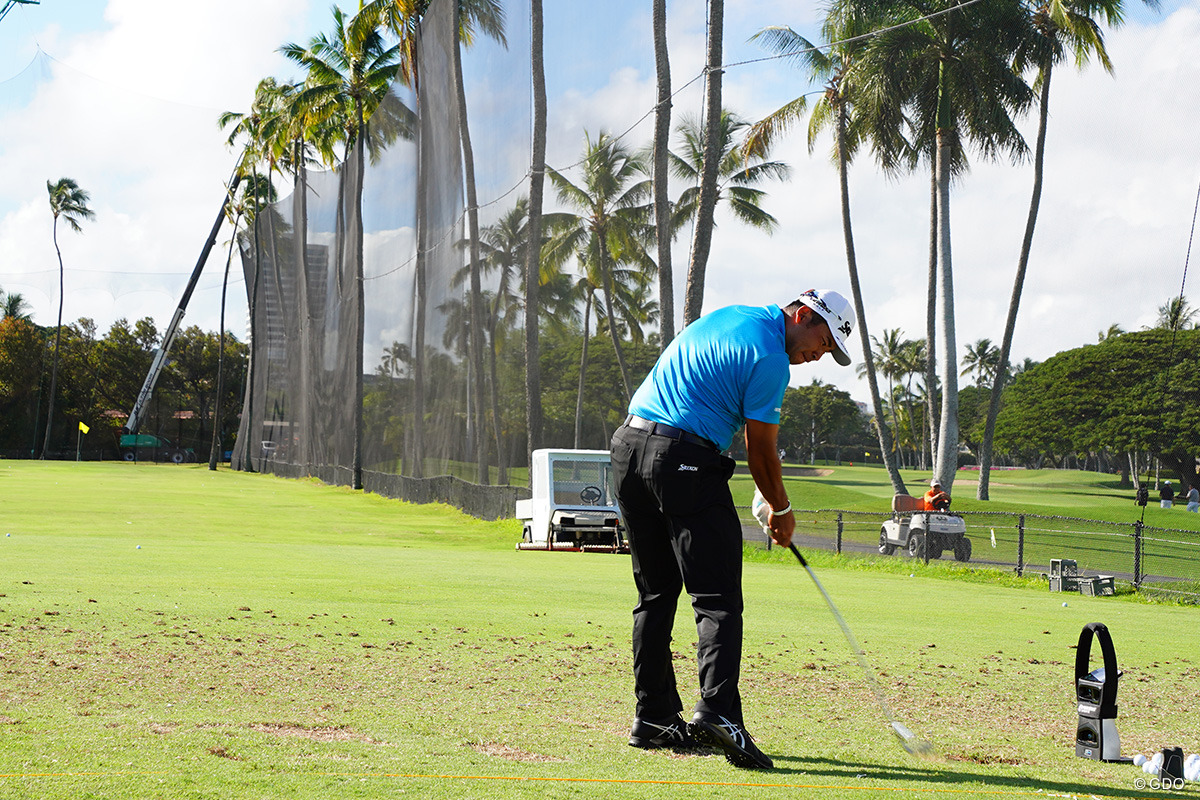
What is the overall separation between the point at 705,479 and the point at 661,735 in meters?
1.03

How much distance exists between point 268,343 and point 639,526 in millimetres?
62166

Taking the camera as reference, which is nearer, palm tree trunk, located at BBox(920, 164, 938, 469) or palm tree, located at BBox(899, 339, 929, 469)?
palm tree trunk, located at BBox(920, 164, 938, 469)

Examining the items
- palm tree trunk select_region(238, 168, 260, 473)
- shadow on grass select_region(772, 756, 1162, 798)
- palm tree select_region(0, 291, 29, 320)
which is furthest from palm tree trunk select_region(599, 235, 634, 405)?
palm tree select_region(0, 291, 29, 320)

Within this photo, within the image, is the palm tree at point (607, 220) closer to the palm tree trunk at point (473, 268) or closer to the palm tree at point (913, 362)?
the palm tree trunk at point (473, 268)

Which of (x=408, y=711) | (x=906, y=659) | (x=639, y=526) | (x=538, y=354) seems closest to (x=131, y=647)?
(x=408, y=711)

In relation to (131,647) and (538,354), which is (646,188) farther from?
(131,647)

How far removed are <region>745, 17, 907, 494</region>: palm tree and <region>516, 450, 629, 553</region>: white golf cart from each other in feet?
44.3

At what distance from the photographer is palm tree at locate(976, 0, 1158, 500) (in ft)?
90.5

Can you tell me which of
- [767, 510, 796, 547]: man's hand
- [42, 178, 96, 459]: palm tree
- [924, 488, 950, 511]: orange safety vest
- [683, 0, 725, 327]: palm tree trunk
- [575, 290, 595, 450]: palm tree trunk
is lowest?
[924, 488, 950, 511]: orange safety vest

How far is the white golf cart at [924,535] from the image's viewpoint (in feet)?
62.5

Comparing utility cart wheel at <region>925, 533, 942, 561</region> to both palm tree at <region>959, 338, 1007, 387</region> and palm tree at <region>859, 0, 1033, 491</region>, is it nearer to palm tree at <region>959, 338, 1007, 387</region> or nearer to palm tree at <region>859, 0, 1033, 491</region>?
palm tree at <region>859, 0, 1033, 491</region>

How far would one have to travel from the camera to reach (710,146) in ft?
68.3

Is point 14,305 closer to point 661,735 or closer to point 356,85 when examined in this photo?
point 356,85

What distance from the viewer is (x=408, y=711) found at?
4766 millimetres
